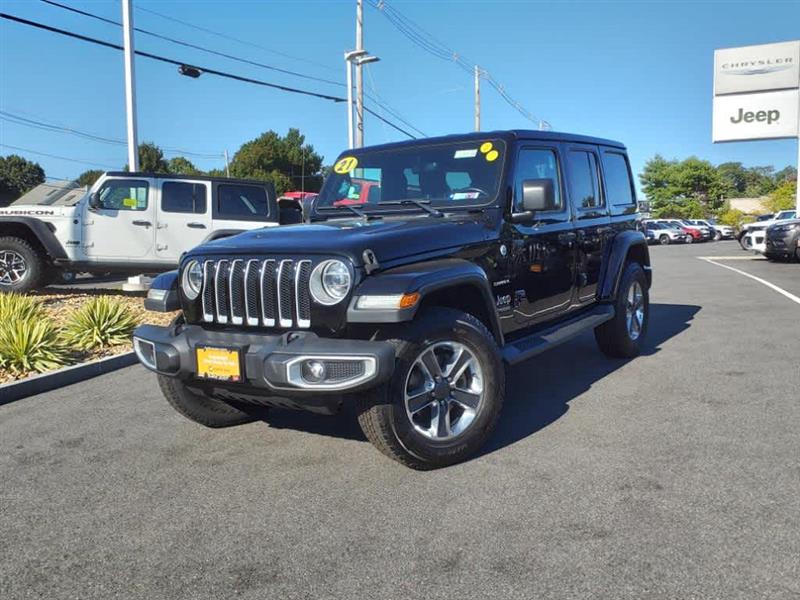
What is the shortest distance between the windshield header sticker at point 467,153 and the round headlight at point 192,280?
195 cm

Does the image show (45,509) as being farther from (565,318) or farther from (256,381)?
(565,318)

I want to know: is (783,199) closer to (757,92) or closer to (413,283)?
(757,92)

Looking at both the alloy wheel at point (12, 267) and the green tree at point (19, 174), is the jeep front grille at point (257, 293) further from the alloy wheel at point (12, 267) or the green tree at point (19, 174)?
the green tree at point (19, 174)

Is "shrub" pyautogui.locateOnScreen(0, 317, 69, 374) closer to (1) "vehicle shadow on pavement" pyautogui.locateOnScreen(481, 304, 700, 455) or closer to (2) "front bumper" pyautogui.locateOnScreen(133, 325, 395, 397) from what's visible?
(2) "front bumper" pyautogui.locateOnScreen(133, 325, 395, 397)

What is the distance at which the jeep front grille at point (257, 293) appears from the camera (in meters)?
3.52

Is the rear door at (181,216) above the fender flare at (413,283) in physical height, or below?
above

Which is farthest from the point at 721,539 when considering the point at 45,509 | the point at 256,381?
the point at 45,509

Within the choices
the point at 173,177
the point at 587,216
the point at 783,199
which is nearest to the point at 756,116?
the point at 783,199

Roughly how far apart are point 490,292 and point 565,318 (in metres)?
1.59

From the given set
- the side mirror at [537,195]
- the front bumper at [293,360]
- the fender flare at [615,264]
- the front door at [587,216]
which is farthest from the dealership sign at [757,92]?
the front bumper at [293,360]

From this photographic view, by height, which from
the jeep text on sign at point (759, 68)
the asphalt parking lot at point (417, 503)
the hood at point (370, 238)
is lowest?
the asphalt parking lot at point (417, 503)

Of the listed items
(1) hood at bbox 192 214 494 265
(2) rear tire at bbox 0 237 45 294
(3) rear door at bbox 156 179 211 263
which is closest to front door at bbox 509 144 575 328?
(1) hood at bbox 192 214 494 265

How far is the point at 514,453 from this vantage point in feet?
13.0

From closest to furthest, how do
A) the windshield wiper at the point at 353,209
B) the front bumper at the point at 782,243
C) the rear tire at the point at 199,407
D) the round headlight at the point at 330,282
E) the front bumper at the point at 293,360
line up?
the front bumper at the point at 293,360, the round headlight at the point at 330,282, the rear tire at the point at 199,407, the windshield wiper at the point at 353,209, the front bumper at the point at 782,243
